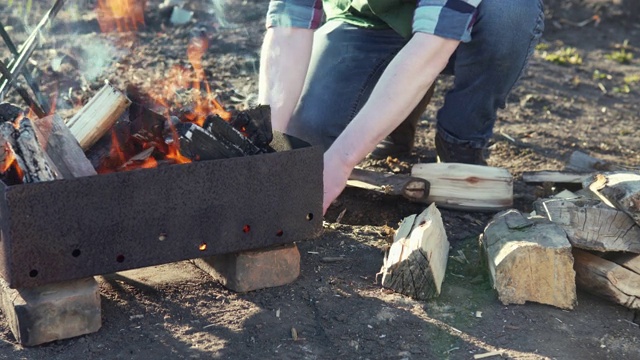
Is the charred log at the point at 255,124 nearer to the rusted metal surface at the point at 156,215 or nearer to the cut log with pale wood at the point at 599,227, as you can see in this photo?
the rusted metal surface at the point at 156,215

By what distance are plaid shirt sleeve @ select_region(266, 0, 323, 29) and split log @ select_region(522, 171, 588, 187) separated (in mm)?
1246

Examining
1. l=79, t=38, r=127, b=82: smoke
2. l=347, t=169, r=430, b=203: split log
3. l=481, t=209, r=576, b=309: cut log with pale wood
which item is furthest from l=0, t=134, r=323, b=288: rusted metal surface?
l=79, t=38, r=127, b=82: smoke

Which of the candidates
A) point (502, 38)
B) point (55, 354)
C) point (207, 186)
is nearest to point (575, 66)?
point (502, 38)

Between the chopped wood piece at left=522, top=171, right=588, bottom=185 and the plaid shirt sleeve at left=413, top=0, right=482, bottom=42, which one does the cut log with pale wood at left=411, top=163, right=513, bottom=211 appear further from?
the plaid shirt sleeve at left=413, top=0, right=482, bottom=42

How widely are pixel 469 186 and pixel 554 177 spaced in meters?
0.47

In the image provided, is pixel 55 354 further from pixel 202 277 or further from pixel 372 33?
pixel 372 33

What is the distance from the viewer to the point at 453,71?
4113 mm


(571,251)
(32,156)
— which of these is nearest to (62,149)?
(32,156)

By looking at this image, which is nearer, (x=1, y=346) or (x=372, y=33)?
(x=1, y=346)

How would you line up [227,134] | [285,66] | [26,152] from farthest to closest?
[285,66] < [227,134] < [26,152]

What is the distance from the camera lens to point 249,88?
5328mm

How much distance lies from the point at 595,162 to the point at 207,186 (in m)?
2.20

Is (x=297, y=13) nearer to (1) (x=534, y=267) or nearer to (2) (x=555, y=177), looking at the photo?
(2) (x=555, y=177)

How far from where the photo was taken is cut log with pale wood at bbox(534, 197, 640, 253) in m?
2.94
